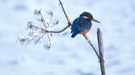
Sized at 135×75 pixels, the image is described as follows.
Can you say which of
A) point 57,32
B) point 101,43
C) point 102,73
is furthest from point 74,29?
point 102,73

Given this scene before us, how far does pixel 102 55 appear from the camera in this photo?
1.51 metres

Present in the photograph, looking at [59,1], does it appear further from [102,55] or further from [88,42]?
[102,55]

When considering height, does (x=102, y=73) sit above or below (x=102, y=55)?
below

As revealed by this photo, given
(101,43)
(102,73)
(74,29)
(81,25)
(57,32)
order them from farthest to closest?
(81,25) < (74,29) < (57,32) < (101,43) < (102,73)

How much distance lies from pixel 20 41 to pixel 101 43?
0.66 meters

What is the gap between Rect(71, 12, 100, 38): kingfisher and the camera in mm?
Result: 2029

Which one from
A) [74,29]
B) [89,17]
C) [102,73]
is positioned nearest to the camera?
[102,73]

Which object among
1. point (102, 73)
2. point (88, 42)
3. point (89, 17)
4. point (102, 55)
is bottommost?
point (102, 73)

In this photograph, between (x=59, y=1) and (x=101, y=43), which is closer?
(x=101, y=43)

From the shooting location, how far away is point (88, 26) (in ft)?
7.59

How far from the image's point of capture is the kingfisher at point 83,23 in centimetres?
203

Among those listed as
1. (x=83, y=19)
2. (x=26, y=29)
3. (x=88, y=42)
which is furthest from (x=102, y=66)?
(x=83, y=19)

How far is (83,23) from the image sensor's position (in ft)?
7.59

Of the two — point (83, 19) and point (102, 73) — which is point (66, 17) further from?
point (83, 19)
